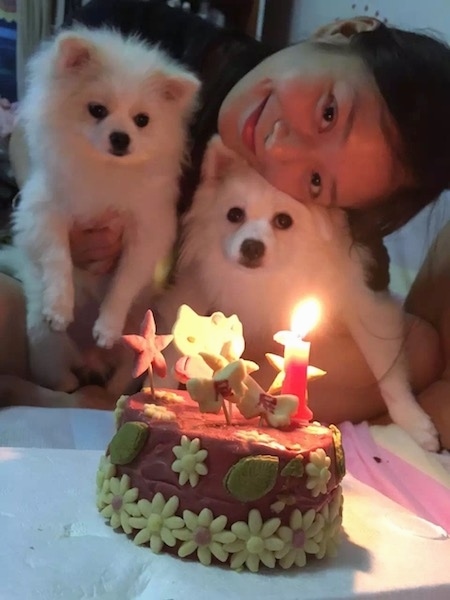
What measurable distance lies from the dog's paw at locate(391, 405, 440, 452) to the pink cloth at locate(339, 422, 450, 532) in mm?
86

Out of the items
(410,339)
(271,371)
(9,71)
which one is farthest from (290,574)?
(9,71)

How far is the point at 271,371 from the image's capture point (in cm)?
158

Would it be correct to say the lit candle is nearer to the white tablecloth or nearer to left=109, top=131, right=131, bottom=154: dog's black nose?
the white tablecloth

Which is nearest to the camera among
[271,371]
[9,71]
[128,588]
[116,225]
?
[128,588]

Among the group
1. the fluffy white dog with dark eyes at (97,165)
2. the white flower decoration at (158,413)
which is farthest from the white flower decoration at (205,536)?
the fluffy white dog with dark eyes at (97,165)

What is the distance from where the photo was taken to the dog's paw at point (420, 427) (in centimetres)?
152

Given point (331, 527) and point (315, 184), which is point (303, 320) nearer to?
point (331, 527)

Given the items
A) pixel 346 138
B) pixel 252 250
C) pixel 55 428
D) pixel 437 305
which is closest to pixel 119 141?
pixel 252 250

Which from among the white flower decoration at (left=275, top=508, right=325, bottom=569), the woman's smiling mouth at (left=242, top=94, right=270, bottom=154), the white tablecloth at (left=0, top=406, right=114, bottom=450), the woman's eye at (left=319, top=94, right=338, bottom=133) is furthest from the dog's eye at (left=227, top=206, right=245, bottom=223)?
the white flower decoration at (left=275, top=508, right=325, bottom=569)

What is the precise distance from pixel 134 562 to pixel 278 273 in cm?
84

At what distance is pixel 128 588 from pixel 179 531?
3.2 inches

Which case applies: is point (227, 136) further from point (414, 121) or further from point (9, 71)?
point (9, 71)

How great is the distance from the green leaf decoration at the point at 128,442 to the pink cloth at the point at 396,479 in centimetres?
58

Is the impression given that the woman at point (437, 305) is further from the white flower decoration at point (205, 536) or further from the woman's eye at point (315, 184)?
the white flower decoration at point (205, 536)
